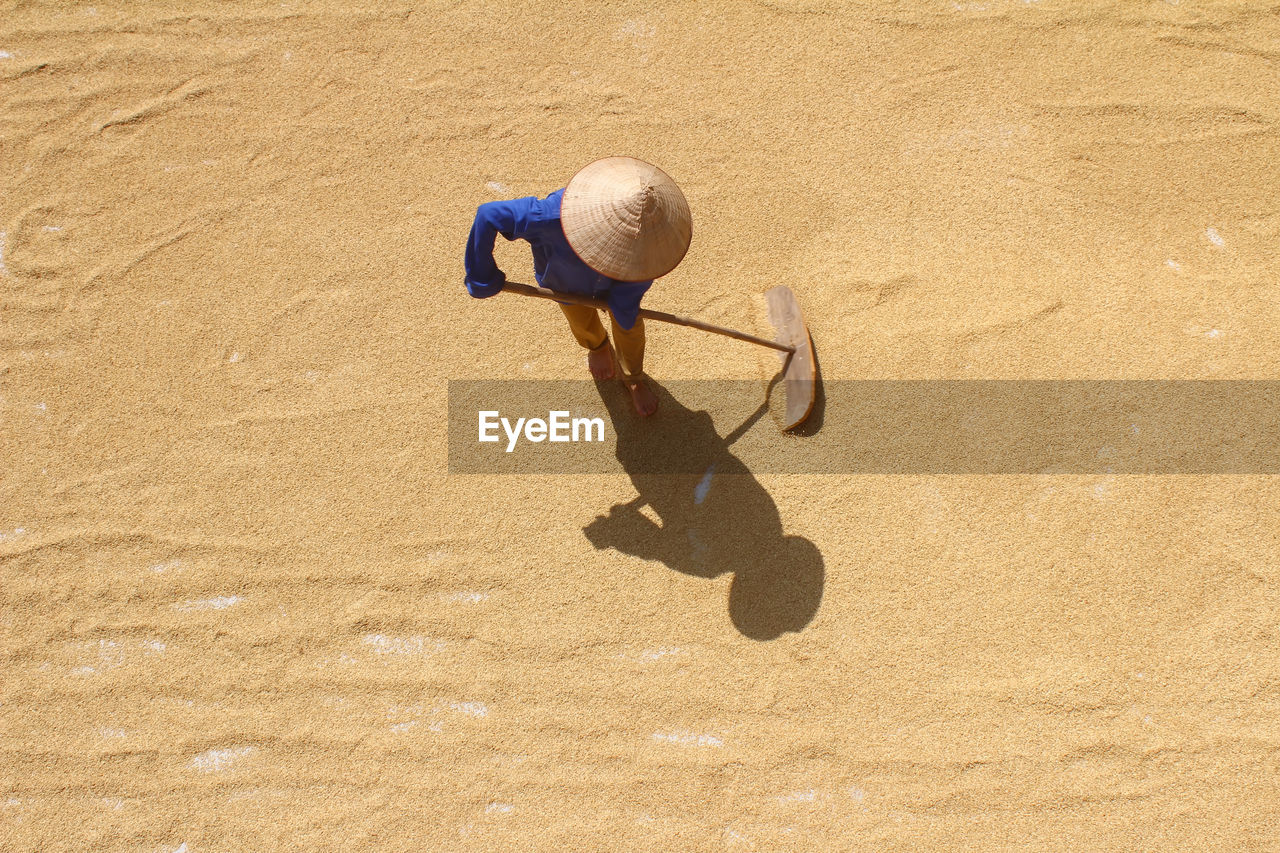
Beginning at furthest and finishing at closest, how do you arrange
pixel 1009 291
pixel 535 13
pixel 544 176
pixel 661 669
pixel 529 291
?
pixel 535 13 → pixel 544 176 → pixel 1009 291 → pixel 661 669 → pixel 529 291

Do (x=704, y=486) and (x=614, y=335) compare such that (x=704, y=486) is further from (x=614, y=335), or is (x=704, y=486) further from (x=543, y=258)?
(x=543, y=258)

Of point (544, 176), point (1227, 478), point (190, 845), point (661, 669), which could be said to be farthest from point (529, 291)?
point (1227, 478)

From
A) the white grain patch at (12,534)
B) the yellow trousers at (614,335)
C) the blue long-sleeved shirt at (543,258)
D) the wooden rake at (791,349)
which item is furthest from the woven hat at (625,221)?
the white grain patch at (12,534)

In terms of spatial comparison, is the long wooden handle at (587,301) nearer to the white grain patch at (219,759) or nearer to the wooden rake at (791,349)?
the wooden rake at (791,349)

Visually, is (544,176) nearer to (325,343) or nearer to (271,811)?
(325,343)

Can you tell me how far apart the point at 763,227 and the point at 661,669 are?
5.80ft

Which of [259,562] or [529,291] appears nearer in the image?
[529,291]

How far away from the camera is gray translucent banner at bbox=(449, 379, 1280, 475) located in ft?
9.93

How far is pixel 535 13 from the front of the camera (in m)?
3.70

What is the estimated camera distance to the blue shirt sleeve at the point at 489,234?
7.71 ft

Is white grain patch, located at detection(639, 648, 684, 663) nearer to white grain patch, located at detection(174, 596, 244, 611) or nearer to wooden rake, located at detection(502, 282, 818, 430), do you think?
wooden rake, located at detection(502, 282, 818, 430)

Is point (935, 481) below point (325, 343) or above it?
below

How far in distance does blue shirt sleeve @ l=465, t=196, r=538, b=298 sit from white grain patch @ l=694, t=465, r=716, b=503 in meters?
1.07

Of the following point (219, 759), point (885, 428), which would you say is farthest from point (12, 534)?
point (885, 428)
